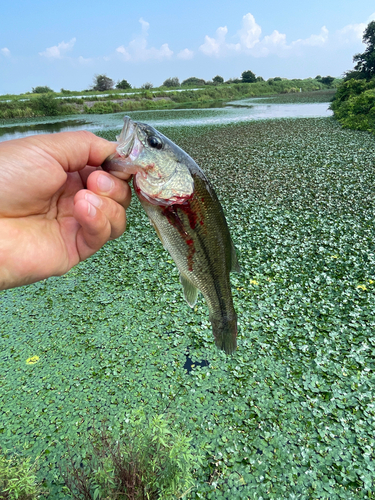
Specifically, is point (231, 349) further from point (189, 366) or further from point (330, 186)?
point (330, 186)

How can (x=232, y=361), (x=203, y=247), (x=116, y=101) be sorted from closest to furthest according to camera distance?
(x=203, y=247) < (x=232, y=361) < (x=116, y=101)

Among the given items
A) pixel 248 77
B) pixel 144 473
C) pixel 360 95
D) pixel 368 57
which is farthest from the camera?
pixel 248 77

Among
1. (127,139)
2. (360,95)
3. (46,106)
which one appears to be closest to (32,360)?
(127,139)

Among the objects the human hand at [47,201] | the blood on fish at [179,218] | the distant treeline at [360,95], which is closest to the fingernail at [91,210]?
the human hand at [47,201]

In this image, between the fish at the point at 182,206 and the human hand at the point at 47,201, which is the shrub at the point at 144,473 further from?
the human hand at the point at 47,201

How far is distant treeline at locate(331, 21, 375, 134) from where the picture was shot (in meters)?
13.6

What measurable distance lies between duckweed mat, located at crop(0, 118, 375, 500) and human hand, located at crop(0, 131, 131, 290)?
1534mm

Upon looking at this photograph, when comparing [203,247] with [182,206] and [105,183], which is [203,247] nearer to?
[182,206]

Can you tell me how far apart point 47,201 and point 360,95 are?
18.0 m

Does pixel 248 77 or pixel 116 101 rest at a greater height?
pixel 248 77

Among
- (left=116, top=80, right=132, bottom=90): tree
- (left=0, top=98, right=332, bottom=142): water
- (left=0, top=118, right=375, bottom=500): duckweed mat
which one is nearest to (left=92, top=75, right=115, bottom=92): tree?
(left=116, top=80, right=132, bottom=90): tree

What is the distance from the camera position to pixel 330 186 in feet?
24.2

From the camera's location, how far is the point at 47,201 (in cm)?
170

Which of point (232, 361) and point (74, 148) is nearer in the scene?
point (74, 148)
